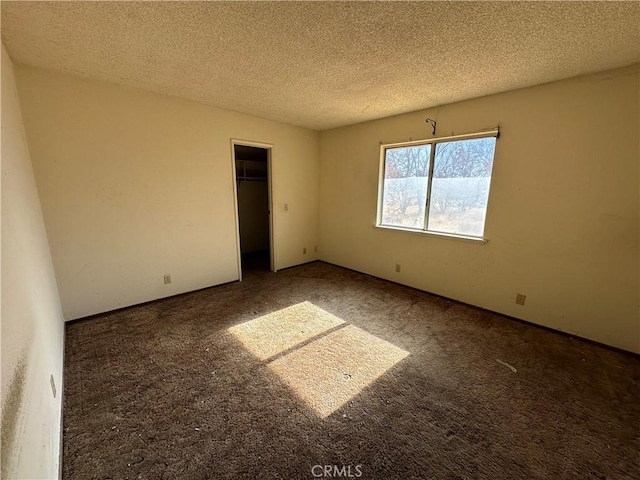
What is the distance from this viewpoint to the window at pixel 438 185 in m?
2.93

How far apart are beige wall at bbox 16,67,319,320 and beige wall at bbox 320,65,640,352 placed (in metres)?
2.67

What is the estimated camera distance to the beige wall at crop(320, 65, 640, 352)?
85.1 inches

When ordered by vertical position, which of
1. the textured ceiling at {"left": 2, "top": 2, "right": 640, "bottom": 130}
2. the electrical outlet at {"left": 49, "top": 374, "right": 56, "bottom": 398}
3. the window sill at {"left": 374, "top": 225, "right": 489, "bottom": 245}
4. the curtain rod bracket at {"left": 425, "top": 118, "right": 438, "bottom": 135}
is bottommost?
the electrical outlet at {"left": 49, "top": 374, "right": 56, "bottom": 398}

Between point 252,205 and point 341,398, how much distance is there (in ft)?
14.3

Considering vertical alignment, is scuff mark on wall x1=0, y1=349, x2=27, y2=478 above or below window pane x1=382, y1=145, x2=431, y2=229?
below

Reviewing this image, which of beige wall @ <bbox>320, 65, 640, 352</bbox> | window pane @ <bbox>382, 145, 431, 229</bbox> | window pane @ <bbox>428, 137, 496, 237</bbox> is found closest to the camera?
beige wall @ <bbox>320, 65, 640, 352</bbox>

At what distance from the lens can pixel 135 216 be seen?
2861mm

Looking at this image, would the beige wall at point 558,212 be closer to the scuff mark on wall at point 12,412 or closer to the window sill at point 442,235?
the window sill at point 442,235

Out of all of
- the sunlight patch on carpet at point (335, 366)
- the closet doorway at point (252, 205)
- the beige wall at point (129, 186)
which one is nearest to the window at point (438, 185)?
the sunlight patch on carpet at point (335, 366)

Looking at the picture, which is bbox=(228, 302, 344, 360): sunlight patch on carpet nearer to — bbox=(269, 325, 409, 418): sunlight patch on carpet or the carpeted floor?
the carpeted floor

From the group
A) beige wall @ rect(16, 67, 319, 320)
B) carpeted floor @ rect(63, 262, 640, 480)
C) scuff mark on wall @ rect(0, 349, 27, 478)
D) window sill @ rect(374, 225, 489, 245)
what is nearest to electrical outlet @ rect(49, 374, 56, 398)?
carpeted floor @ rect(63, 262, 640, 480)

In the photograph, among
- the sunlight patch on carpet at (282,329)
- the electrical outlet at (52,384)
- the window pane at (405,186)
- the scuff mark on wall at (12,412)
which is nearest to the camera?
the scuff mark on wall at (12,412)

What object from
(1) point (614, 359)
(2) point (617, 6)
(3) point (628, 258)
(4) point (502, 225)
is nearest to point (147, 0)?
(2) point (617, 6)

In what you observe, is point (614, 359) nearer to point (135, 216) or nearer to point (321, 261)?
point (321, 261)
